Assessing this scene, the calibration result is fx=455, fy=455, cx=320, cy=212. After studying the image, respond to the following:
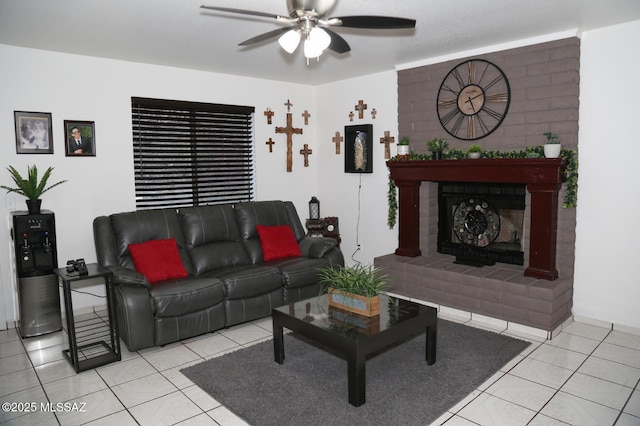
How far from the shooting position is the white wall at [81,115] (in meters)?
3.98

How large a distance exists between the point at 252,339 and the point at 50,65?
10.0 ft

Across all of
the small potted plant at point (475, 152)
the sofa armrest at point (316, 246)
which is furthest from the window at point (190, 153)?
the small potted plant at point (475, 152)

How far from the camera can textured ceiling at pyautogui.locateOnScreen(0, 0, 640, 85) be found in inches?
121

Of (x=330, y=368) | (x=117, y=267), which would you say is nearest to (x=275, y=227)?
(x=117, y=267)

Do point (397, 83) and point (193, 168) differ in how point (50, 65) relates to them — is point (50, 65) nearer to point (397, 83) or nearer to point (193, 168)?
point (193, 168)

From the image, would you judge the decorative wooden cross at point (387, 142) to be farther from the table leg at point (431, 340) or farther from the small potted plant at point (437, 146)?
the table leg at point (431, 340)

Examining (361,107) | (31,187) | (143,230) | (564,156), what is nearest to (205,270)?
(143,230)

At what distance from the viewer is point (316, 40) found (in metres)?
2.49

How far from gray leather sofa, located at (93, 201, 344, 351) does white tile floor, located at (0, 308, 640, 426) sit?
240 mm

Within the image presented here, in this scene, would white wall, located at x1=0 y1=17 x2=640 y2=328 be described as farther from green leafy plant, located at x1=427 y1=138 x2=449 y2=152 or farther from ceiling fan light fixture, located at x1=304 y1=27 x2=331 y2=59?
ceiling fan light fixture, located at x1=304 y1=27 x2=331 y2=59

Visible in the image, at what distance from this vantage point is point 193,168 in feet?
16.7

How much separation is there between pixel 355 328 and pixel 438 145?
2.47 m

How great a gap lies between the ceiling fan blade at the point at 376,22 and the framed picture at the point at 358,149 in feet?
9.35

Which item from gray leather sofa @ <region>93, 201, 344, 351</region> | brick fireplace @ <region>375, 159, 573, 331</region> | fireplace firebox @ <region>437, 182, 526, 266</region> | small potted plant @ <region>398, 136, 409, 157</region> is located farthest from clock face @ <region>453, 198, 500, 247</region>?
gray leather sofa @ <region>93, 201, 344, 351</region>
